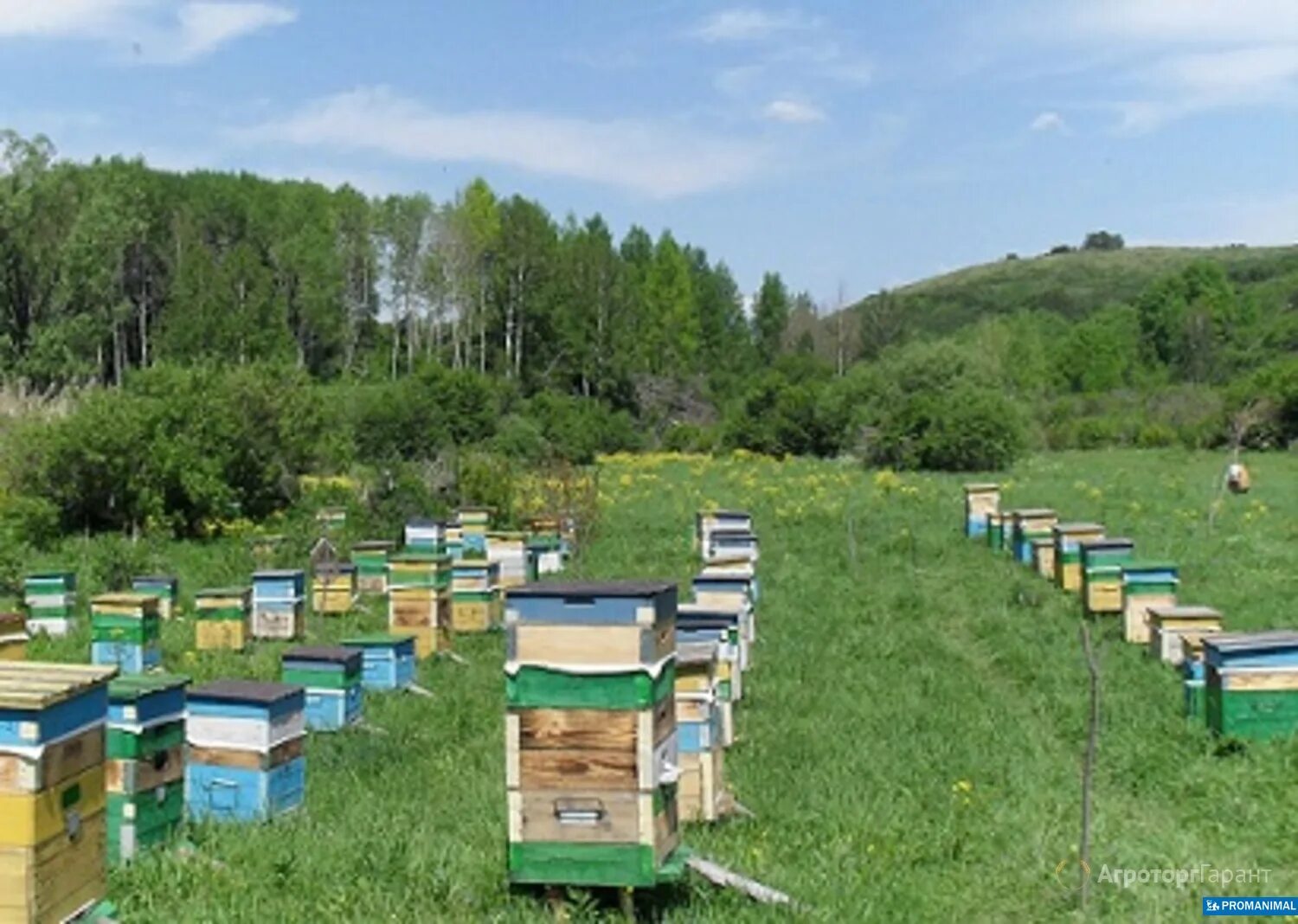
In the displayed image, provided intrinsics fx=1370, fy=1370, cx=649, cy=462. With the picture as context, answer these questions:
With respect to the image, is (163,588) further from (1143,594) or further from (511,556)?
(1143,594)

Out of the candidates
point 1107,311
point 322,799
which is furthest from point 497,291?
point 1107,311

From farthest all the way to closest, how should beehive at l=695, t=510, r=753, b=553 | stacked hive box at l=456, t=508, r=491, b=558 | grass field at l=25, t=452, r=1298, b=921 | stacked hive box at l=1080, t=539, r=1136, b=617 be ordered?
1. beehive at l=695, t=510, r=753, b=553
2. stacked hive box at l=456, t=508, r=491, b=558
3. stacked hive box at l=1080, t=539, r=1136, b=617
4. grass field at l=25, t=452, r=1298, b=921

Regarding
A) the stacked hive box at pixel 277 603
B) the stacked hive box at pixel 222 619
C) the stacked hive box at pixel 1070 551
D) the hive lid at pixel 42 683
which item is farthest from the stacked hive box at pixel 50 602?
the stacked hive box at pixel 1070 551

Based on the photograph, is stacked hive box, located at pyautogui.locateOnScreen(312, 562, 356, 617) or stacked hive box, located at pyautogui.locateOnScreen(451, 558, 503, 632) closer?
stacked hive box, located at pyautogui.locateOnScreen(451, 558, 503, 632)

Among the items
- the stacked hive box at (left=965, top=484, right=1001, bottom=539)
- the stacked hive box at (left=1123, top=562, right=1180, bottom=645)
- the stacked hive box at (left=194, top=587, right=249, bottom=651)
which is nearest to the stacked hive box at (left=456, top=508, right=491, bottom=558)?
the stacked hive box at (left=194, top=587, right=249, bottom=651)

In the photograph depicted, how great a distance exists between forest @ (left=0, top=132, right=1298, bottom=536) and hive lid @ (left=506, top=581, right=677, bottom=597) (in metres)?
17.5

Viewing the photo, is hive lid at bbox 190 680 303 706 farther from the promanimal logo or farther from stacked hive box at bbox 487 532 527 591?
stacked hive box at bbox 487 532 527 591

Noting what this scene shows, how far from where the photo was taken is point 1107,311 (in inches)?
3986

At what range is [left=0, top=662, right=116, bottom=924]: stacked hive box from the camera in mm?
4602

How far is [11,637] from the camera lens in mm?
10492

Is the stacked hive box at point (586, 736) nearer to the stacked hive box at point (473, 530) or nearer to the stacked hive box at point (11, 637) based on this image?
the stacked hive box at point (11, 637)

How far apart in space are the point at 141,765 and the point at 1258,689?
6415mm

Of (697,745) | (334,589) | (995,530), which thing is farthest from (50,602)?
(995,530)

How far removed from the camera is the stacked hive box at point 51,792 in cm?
460
